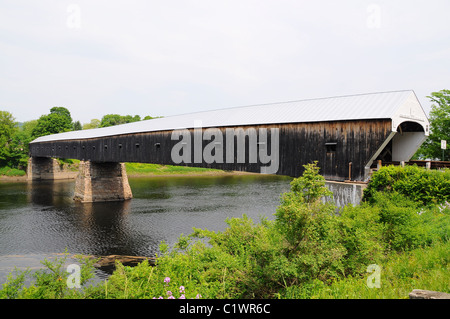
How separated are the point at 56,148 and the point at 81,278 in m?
41.1

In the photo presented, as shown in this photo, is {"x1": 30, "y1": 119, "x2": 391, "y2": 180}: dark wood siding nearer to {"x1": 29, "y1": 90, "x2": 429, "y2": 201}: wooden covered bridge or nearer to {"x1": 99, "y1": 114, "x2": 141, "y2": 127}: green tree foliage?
{"x1": 29, "y1": 90, "x2": 429, "y2": 201}: wooden covered bridge

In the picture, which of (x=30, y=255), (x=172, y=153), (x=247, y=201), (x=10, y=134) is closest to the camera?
(x=30, y=255)

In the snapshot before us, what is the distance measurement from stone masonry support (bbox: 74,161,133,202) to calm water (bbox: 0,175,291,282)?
1330 mm

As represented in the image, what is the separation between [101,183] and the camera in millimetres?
32562

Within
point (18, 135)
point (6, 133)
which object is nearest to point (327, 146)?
point (18, 135)

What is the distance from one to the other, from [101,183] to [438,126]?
104ft

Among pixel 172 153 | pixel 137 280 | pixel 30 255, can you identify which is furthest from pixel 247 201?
pixel 137 280

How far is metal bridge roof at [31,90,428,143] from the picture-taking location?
14.0 meters

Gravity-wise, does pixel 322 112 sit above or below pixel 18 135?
below

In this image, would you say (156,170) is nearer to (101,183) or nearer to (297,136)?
(101,183)

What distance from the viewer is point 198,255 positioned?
9.48 m

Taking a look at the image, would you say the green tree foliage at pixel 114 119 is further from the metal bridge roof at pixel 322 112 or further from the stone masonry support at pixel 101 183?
the metal bridge roof at pixel 322 112
